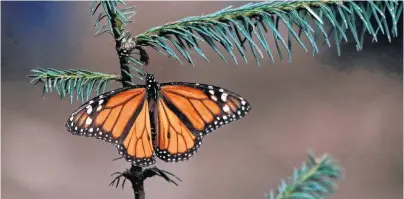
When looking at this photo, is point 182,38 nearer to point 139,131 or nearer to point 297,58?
point 139,131

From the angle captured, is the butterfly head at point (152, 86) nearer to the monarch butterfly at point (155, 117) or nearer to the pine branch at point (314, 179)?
the monarch butterfly at point (155, 117)

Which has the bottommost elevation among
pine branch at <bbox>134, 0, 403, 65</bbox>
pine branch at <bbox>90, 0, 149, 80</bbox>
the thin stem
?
the thin stem

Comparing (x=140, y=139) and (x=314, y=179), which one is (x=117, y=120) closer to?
(x=140, y=139)

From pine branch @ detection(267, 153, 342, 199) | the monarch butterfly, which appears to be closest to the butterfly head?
the monarch butterfly

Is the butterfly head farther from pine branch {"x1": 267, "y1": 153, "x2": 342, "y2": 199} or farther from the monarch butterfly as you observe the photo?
pine branch {"x1": 267, "y1": 153, "x2": 342, "y2": 199}

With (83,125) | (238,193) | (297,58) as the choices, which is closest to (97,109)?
(83,125)
